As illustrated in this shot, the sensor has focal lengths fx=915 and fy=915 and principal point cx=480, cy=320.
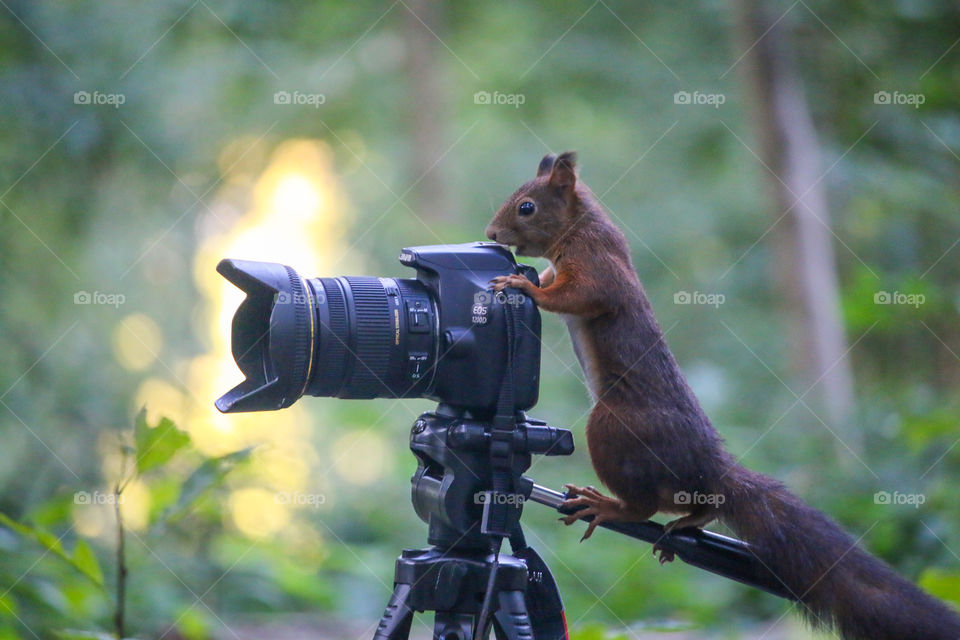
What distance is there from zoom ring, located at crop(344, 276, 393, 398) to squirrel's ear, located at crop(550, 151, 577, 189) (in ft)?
1.85

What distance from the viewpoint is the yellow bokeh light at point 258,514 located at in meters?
3.74

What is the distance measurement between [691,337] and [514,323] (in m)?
5.53

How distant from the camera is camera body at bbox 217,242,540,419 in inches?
61.6

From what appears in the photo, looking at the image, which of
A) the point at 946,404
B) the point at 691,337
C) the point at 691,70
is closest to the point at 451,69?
the point at 691,70

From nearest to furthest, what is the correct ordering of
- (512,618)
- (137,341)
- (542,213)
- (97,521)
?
(512,618) → (542,213) → (97,521) → (137,341)

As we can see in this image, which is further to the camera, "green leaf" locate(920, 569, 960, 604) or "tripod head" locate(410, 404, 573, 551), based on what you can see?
"green leaf" locate(920, 569, 960, 604)

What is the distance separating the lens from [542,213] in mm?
1984

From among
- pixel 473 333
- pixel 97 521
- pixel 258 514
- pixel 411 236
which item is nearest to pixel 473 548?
pixel 473 333

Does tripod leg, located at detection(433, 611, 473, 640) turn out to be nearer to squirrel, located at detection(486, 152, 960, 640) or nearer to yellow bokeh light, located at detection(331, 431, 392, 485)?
squirrel, located at detection(486, 152, 960, 640)

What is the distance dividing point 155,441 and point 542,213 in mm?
961

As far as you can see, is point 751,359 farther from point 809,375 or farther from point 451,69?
point 451,69

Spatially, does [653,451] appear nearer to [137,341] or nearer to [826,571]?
[826,571]

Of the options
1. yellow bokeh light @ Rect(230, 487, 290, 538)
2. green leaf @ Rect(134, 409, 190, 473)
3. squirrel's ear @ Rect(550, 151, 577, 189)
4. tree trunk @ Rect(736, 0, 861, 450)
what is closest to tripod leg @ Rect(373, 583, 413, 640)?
green leaf @ Rect(134, 409, 190, 473)

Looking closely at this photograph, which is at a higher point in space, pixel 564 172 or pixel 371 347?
pixel 564 172
